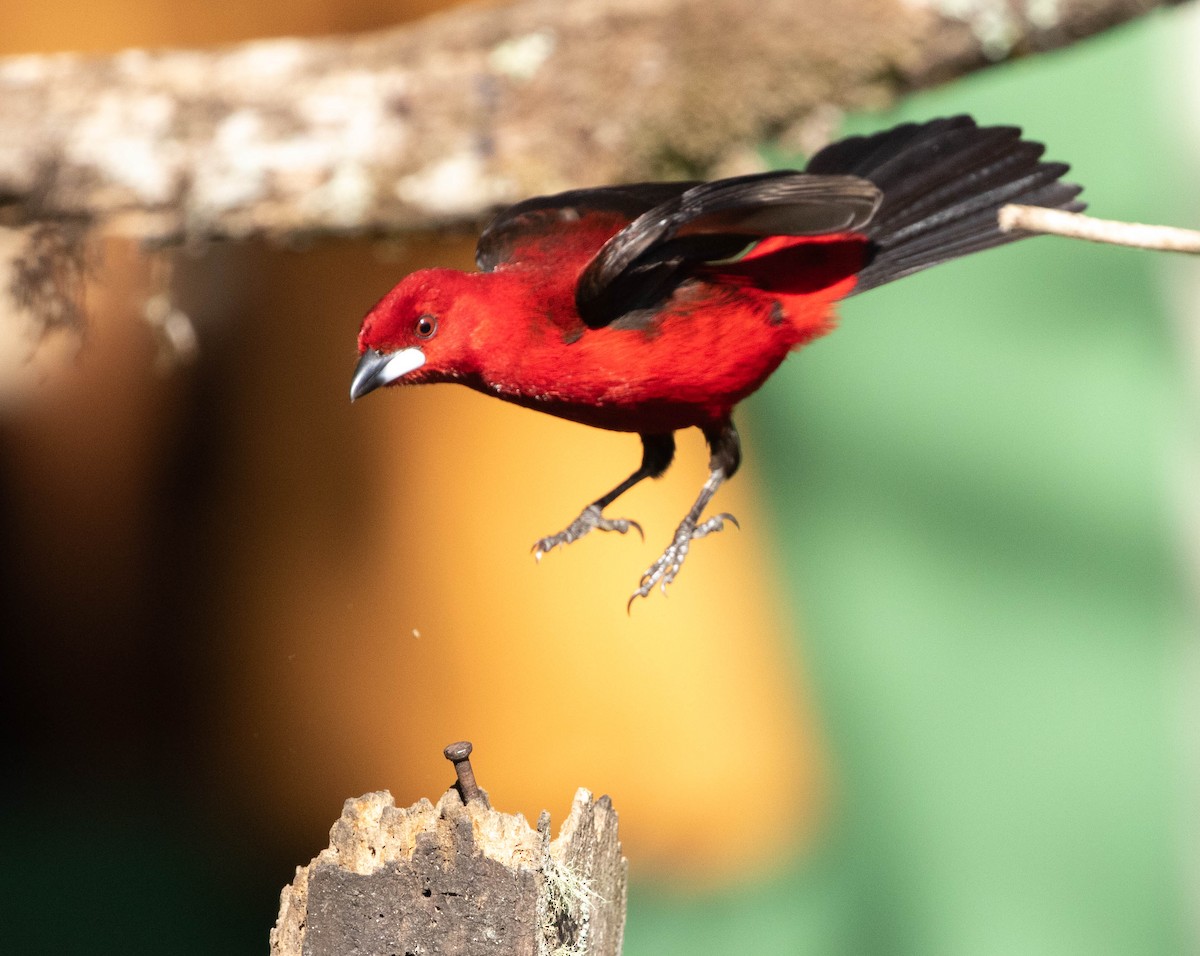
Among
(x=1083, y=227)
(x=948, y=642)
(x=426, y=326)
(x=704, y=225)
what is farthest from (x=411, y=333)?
(x=948, y=642)

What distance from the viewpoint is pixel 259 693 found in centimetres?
379

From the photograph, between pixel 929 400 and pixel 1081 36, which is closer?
pixel 1081 36

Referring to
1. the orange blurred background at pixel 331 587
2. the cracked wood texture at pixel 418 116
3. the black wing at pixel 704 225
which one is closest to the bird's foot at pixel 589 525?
the black wing at pixel 704 225

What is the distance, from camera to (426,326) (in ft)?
5.89

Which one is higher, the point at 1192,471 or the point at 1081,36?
the point at 1081,36

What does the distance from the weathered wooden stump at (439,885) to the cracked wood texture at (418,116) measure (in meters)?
1.91

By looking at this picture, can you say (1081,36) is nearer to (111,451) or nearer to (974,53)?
(974,53)

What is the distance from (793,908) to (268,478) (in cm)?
194

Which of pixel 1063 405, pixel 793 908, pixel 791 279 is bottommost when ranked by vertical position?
pixel 793 908

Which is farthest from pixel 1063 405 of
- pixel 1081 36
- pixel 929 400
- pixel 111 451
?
pixel 111 451

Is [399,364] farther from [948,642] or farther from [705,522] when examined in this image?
[948,642]

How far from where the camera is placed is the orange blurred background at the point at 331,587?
362cm

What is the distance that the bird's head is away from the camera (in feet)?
5.86

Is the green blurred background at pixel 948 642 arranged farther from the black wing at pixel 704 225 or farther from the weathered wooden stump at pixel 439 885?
the weathered wooden stump at pixel 439 885
